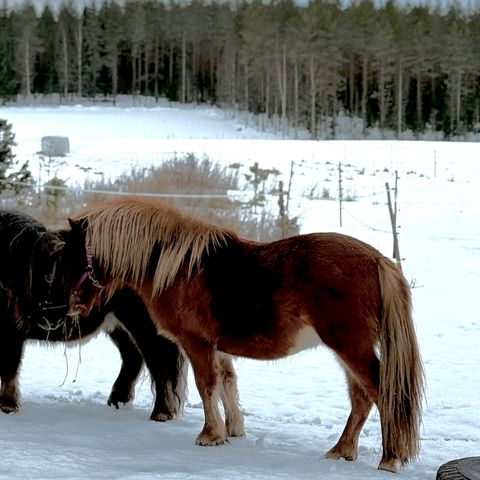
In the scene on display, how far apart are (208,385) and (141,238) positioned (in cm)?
89

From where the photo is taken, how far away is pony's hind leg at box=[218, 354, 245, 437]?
434 centimetres

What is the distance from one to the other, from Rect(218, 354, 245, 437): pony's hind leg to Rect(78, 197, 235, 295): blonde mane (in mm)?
705

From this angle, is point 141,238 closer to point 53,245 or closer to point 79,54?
point 53,245

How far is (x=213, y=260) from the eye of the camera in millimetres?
3977

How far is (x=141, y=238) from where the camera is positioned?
4156mm

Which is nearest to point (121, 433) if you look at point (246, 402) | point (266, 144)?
point (246, 402)

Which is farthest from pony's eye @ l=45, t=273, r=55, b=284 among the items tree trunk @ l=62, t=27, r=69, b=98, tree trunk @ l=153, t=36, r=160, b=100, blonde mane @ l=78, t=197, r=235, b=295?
tree trunk @ l=62, t=27, r=69, b=98

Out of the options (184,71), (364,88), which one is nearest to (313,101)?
(364,88)

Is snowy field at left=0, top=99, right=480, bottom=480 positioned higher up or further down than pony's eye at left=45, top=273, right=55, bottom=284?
further down

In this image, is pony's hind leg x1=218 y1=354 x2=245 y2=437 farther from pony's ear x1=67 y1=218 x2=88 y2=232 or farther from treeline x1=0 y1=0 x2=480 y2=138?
treeline x1=0 y1=0 x2=480 y2=138

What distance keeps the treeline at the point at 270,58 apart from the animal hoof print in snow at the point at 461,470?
4518 centimetres

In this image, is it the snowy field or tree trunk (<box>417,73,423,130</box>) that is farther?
tree trunk (<box>417,73,423,130</box>)

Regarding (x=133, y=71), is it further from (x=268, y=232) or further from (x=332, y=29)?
(x=268, y=232)

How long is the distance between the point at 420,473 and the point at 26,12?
2571 inches
